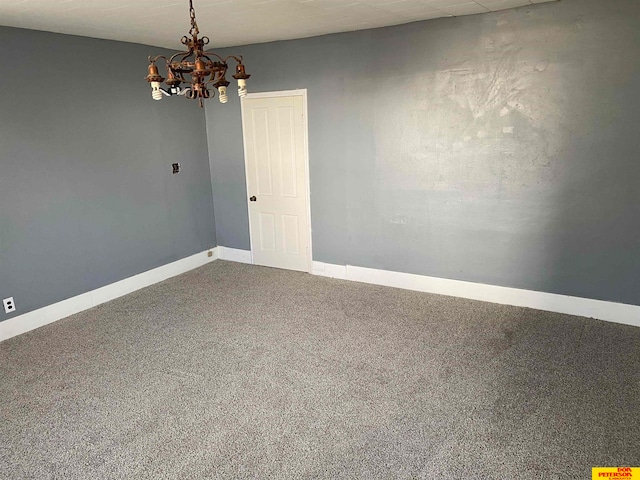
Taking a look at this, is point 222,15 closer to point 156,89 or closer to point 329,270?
point 156,89

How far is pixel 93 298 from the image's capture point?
4621mm

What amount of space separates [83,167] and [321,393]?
3.20m

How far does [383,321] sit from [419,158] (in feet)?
5.40

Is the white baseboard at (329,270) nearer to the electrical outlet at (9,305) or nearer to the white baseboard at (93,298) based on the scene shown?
the white baseboard at (93,298)

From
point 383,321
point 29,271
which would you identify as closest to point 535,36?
point 383,321

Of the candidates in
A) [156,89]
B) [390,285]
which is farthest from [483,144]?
[156,89]

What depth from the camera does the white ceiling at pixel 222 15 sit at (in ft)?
10.5

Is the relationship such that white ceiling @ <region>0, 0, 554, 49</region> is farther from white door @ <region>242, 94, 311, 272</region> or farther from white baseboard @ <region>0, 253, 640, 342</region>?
white baseboard @ <region>0, 253, 640, 342</region>

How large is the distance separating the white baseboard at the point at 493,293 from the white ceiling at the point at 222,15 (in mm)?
2484

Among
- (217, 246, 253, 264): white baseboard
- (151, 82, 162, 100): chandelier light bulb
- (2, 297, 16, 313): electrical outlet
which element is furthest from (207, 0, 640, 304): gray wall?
(2, 297, 16, 313): electrical outlet

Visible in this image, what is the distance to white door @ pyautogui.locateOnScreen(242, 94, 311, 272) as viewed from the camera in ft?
17.1

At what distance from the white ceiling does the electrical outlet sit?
2.28m

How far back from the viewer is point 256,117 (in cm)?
540

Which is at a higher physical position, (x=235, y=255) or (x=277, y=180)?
(x=277, y=180)
